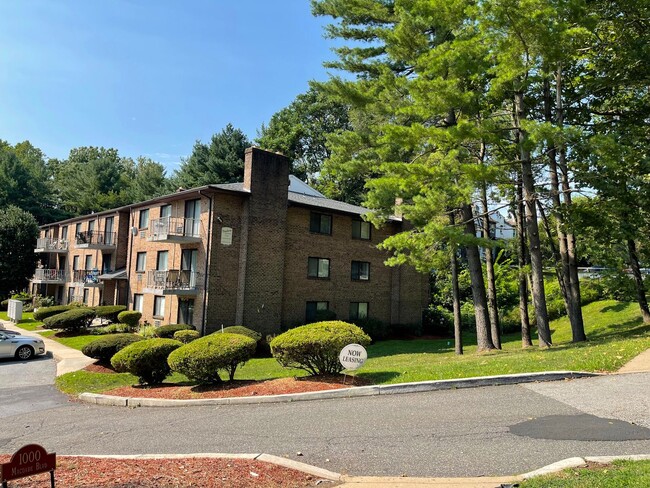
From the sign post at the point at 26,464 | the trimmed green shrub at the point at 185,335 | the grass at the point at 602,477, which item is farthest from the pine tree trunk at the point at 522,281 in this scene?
the sign post at the point at 26,464

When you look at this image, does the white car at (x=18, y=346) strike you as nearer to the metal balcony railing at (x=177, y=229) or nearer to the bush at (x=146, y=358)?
the metal balcony railing at (x=177, y=229)

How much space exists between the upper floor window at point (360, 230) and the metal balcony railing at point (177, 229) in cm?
1032

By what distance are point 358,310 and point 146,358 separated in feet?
61.1

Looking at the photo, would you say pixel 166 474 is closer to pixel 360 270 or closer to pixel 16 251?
pixel 360 270

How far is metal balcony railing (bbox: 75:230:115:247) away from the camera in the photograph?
36125 millimetres

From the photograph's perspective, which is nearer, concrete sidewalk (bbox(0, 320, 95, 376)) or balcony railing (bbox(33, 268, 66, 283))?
concrete sidewalk (bbox(0, 320, 95, 376))

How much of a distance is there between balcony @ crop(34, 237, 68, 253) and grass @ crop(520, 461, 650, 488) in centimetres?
4642

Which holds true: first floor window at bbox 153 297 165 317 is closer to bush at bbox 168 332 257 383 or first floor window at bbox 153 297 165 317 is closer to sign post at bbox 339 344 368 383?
bush at bbox 168 332 257 383

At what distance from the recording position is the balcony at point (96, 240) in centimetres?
3591

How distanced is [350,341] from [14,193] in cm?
6678

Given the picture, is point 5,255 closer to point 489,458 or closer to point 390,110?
point 390,110

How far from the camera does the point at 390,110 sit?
19.0 metres

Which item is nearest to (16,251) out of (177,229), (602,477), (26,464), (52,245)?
(52,245)

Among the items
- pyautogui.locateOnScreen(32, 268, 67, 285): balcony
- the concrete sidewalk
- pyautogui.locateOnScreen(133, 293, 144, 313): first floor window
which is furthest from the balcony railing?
the concrete sidewalk
